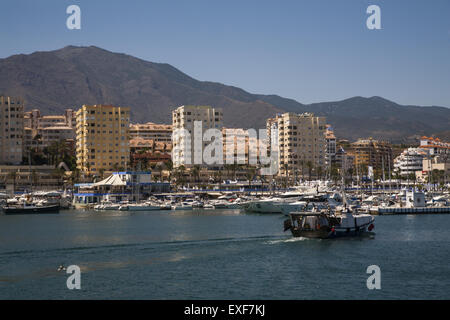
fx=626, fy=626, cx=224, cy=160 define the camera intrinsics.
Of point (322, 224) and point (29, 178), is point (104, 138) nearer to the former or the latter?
point (29, 178)

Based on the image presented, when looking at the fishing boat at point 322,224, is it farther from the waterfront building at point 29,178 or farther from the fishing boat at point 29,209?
the waterfront building at point 29,178

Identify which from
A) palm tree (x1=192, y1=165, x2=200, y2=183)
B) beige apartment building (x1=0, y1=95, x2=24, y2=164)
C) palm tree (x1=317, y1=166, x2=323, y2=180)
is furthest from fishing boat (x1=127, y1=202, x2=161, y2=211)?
palm tree (x1=317, y1=166, x2=323, y2=180)

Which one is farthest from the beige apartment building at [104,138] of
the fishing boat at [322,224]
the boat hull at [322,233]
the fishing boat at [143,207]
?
the boat hull at [322,233]

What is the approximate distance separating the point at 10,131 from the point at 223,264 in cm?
14181

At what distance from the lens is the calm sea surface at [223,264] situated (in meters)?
36.4

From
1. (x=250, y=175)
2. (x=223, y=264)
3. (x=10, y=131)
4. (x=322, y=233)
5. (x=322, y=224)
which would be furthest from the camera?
(x=10, y=131)

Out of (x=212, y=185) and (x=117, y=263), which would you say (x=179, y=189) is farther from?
(x=117, y=263)

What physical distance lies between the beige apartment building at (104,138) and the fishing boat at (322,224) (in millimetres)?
117606

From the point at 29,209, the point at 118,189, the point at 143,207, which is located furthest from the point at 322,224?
the point at 118,189

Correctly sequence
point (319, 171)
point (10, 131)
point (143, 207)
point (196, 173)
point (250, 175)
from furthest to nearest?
point (319, 171) < point (196, 173) < point (10, 131) < point (250, 175) < point (143, 207)

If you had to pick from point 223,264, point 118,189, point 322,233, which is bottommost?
point 223,264

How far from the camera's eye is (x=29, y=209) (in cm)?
11638

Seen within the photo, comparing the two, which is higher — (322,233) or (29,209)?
(322,233)
